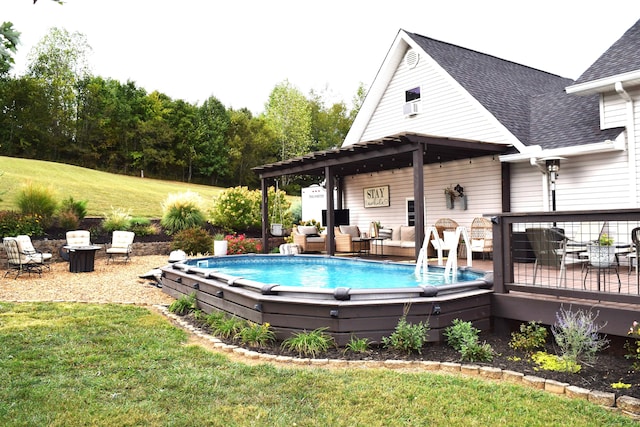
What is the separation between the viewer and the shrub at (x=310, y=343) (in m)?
4.68

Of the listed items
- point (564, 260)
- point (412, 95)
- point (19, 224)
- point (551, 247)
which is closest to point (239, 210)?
point (19, 224)

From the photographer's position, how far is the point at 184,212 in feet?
51.1

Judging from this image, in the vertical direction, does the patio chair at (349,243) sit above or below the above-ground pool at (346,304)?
above

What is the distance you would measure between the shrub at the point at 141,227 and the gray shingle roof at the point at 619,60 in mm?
12528

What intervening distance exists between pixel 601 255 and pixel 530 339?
4.35 feet

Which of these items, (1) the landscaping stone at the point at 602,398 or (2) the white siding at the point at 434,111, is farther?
(2) the white siding at the point at 434,111

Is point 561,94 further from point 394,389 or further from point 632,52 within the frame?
point 394,389

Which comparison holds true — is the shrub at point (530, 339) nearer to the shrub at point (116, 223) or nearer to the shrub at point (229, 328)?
the shrub at point (229, 328)

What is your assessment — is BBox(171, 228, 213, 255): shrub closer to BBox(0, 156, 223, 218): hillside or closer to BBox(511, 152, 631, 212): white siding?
BBox(0, 156, 223, 218): hillside

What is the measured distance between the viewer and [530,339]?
5.00 metres

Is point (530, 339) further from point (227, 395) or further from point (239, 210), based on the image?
point (239, 210)

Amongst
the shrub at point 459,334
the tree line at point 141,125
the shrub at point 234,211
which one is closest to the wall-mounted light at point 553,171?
the shrub at point 459,334

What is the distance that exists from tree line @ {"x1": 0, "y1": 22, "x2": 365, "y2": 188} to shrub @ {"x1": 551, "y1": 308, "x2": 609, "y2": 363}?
31.0 metres

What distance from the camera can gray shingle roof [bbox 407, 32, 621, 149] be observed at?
31.4 feet
